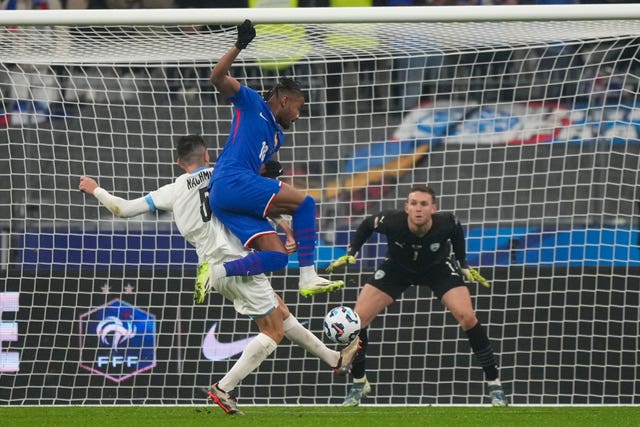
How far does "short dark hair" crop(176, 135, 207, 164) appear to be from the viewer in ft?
25.8

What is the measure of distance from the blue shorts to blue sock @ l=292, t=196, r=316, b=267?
0.20 metres

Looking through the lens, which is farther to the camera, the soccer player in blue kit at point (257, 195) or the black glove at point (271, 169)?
the black glove at point (271, 169)

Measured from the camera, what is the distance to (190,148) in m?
7.86

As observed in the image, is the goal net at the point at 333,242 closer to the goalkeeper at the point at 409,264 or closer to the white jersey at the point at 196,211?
the goalkeeper at the point at 409,264

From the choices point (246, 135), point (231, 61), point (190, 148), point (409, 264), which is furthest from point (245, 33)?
point (409, 264)

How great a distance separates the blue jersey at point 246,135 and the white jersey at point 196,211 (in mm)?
534

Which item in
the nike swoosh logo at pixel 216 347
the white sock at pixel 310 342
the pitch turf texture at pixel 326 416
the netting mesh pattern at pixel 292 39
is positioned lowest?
the pitch turf texture at pixel 326 416

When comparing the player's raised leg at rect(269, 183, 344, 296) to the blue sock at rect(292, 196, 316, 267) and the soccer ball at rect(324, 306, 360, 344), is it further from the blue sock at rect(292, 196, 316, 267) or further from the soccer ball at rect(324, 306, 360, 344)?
the soccer ball at rect(324, 306, 360, 344)

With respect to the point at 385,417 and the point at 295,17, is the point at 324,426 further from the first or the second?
the point at 295,17

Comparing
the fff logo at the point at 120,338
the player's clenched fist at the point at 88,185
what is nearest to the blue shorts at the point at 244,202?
the player's clenched fist at the point at 88,185

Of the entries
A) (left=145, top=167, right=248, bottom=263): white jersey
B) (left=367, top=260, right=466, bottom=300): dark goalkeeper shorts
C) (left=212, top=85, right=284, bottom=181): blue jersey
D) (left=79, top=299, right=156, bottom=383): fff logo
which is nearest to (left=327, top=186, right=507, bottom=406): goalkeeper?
(left=367, top=260, right=466, bottom=300): dark goalkeeper shorts

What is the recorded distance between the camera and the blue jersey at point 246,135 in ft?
23.1

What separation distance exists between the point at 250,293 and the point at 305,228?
0.66 metres

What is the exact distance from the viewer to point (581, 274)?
9531 mm
